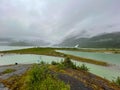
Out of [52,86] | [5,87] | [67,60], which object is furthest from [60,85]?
[67,60]

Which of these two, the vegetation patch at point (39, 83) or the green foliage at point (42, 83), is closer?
the green foliage at point (42, 83)

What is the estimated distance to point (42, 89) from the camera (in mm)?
10742

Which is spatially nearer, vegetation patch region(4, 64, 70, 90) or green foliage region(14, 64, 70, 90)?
green foliage region(14, 64, 70, 90)

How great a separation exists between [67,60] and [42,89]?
15633 millimetres

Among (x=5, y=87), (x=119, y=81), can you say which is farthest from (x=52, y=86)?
(x=119, y=81)

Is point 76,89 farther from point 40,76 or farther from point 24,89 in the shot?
point 24,89

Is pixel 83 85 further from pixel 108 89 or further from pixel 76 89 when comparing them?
pixel 108 89

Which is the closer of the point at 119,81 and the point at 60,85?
the point at 60,85

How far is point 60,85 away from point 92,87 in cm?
424

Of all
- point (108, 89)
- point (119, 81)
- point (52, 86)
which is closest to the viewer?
point (52, 86)

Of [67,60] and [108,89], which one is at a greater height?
[67,60]

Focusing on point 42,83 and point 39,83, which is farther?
point 39,83

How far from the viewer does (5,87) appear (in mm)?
14352

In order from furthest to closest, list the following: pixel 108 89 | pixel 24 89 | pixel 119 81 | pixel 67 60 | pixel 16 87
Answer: pixel 67 60 → pixel 119 81 → pixel 108 89 → pixel 16 87 → pixel 24 89
